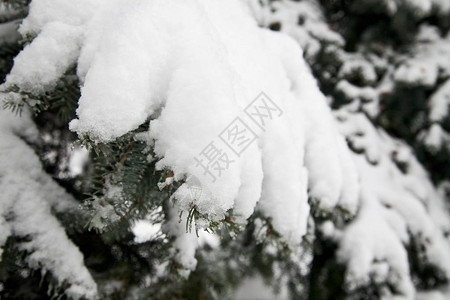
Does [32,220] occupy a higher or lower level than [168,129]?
lower

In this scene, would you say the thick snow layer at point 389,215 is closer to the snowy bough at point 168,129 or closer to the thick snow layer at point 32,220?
the snowy bough at point 168,129

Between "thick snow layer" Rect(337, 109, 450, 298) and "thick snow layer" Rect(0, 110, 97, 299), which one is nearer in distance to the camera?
"thick snow layer" Rect(0, 110, 97, 299)

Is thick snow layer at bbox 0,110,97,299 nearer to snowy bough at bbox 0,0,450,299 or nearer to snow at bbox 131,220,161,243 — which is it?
snowy bough at bbox 0,0,450,299

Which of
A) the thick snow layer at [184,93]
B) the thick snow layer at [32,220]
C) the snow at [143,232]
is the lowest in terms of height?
the snow at [143,232]

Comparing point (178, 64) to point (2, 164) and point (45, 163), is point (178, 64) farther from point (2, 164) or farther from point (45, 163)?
point (45, 163)

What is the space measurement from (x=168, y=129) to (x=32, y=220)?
0.53m

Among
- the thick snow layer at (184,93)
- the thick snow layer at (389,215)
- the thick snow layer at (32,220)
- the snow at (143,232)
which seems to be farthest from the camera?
the thick snow layer at (389,215)

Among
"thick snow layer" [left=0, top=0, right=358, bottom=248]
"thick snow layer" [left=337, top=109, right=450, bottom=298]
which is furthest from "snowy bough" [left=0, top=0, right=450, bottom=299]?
"thick snow layer" [left=337, top=109, right=450, bottom=298]

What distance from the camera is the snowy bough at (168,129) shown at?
0.45m

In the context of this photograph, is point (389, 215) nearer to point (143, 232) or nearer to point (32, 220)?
point (143, 232)

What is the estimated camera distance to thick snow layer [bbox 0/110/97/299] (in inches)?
26.3

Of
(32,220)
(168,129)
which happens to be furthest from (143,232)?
(168,129)

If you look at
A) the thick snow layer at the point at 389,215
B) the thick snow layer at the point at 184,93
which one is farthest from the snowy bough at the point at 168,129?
the thick snow layer at the point at 389,215

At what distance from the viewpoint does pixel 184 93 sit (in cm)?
49
